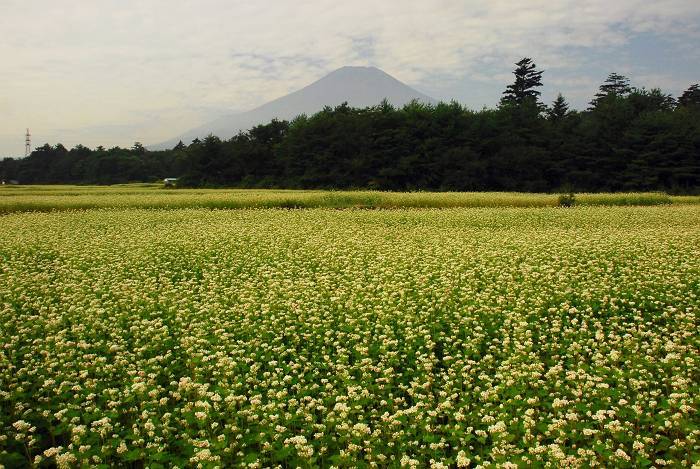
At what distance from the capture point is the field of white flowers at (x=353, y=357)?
5.08m

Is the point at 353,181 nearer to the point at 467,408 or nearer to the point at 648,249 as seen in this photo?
the point at 648,249

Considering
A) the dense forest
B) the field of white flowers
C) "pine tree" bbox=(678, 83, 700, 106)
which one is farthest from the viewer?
"pine tree" bbox=(678, 83, 700, 106)

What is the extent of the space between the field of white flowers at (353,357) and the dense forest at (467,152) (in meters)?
43.6

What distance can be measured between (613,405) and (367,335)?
11.4 ft

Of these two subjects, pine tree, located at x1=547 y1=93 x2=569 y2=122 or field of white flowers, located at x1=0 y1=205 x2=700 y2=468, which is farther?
pine tree, located at x1=547 y1=93 x2=569 y2=122

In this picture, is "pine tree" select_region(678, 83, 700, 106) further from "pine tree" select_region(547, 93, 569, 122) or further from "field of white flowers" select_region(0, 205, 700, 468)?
"field of white flowers" select_region(0, 205, 700, 468)

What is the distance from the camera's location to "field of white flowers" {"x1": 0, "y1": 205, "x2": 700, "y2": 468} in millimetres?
5078

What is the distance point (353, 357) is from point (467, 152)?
171 feet

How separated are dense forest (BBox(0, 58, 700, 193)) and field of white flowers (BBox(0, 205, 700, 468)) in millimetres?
43594

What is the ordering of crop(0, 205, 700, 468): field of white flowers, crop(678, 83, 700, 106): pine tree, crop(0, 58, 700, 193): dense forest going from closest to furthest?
crop(0, 205, 700, 468): field of white flowers, crop(0, 58, 700, 193): dense forest, crop(678, 83, 700, 106): pine tree

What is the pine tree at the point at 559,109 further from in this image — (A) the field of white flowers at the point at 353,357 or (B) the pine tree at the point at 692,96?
(A) the field of white flowers at the point at 353,357

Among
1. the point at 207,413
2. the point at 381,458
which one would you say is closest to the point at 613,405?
the point at 381,458

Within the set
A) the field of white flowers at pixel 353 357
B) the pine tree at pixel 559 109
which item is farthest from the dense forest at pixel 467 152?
the field of white flowers at pixel 353 357

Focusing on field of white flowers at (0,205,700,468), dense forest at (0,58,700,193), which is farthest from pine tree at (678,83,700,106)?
field of white flowers at (0,205,700,468)
